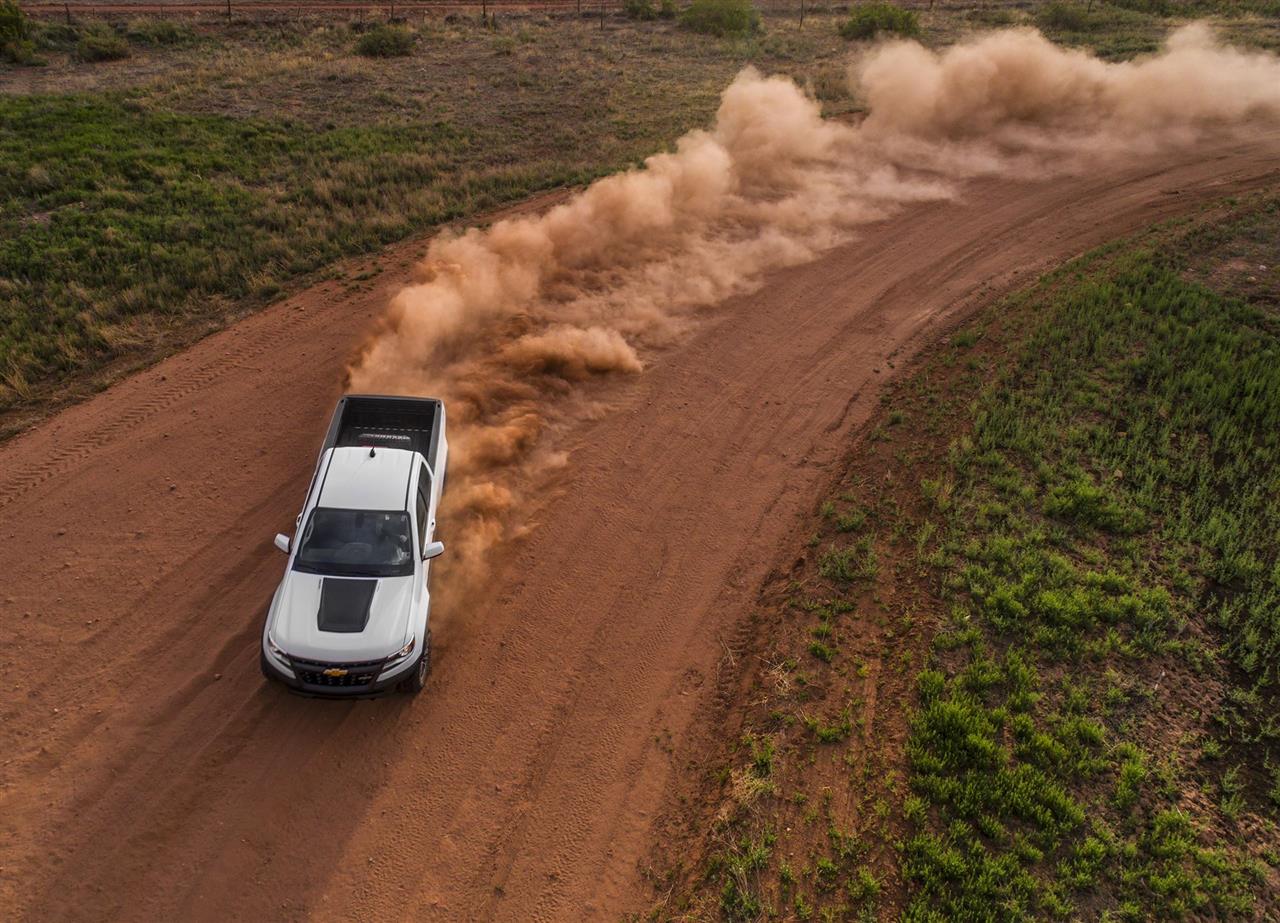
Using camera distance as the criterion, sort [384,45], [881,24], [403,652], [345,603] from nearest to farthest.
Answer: [403,652] < [345,603] < [384,45] < [881,24]

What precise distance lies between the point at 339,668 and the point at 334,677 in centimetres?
13

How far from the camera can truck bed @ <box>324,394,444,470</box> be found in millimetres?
10695

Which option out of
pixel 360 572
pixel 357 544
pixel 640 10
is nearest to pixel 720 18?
pixel 640 10

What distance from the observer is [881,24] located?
36906 millimetres

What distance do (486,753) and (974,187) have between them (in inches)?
Result: 849

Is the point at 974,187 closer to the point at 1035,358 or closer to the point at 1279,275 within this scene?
the point at 1279,275

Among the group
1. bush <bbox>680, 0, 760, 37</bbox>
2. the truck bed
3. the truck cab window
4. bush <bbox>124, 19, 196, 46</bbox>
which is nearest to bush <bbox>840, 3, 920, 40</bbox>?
bush <bbox>680, 0, 760, 37</bbox>

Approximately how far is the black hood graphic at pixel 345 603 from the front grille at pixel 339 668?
0.40 metres

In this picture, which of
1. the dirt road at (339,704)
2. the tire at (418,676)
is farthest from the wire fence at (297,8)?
the tire at (418,676)

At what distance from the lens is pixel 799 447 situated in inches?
520

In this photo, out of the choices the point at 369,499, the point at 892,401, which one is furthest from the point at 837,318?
the point at 369,499

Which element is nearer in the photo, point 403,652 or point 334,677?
point 334,677

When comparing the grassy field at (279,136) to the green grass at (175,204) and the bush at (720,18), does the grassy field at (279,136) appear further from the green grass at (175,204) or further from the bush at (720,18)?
the bush at (720,18)

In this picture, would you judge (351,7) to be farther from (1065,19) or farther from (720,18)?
(1065,19)
